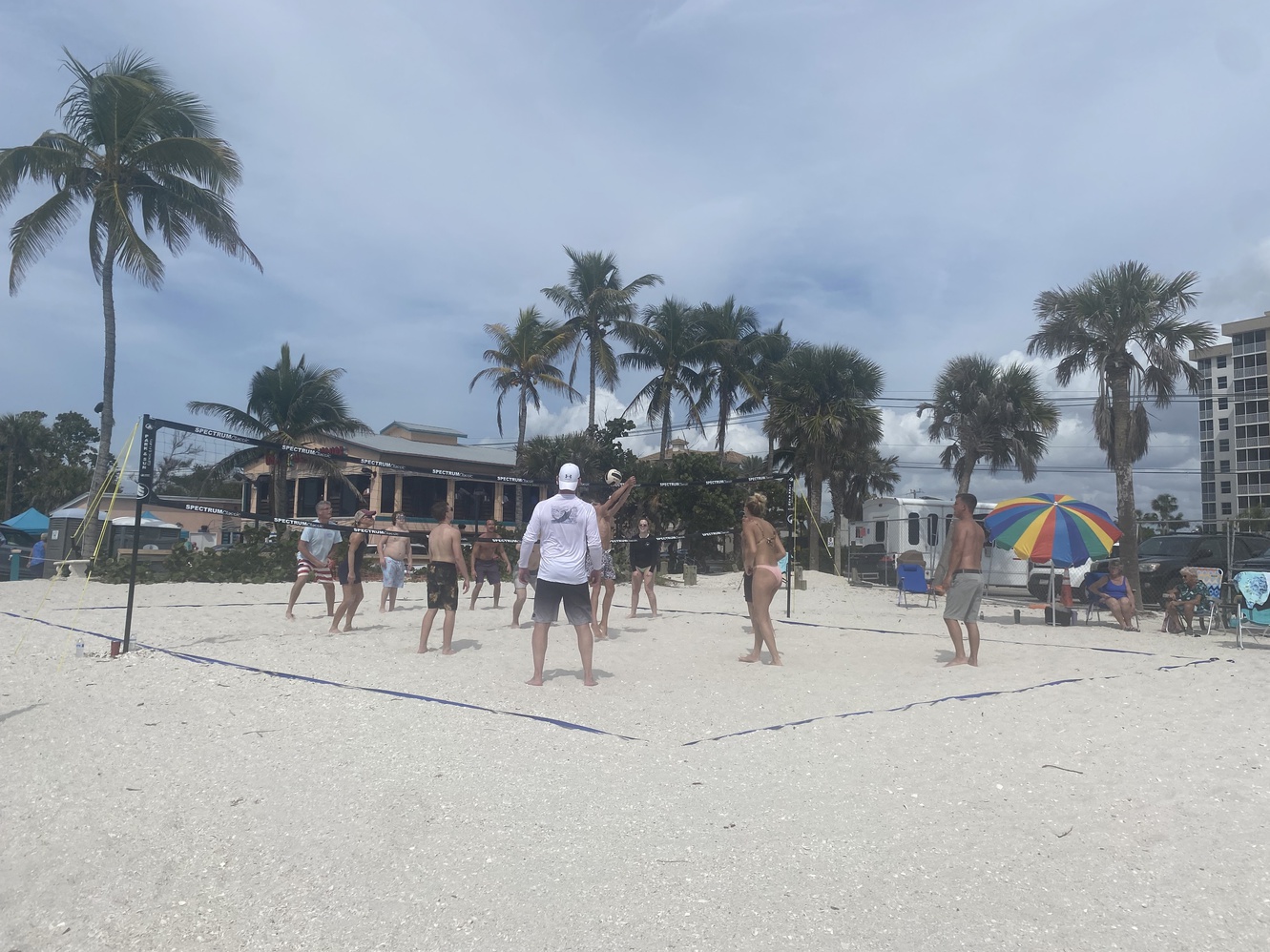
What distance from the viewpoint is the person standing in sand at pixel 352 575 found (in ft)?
29.7

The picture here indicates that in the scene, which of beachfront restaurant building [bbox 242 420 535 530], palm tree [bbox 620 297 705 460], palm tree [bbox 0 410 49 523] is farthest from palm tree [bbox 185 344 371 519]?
palm tree [bbox 0 410 49 523]

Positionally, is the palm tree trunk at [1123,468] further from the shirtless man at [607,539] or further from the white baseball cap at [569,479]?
the white baseball cap at [569,479]

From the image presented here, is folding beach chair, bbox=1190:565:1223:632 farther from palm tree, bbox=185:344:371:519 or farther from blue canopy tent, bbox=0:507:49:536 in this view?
blue canopy tent, bbox=0:507:49:536

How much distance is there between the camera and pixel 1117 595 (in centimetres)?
1186

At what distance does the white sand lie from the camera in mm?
2742

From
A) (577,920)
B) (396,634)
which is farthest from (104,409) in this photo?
(577,920)

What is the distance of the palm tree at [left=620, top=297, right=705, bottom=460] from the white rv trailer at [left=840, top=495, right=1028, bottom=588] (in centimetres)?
887

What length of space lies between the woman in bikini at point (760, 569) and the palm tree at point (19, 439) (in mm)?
52622

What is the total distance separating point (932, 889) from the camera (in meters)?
2.96

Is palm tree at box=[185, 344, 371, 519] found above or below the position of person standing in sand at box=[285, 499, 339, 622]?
above

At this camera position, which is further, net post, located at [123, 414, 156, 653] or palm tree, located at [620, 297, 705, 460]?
palm tree, located at [620, 297, 705, 460]

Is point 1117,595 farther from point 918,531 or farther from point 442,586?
point 918,531

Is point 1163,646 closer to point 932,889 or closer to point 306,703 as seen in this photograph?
point 932,889

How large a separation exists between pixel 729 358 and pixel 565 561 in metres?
24.7
